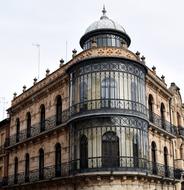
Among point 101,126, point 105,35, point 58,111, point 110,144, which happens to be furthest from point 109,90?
point 58,111

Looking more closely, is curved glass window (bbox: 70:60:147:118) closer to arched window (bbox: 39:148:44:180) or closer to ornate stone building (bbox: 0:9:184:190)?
ornate stone building (bbox: 0:9:184:190)

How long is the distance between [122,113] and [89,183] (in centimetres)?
411

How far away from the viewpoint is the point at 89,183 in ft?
70.5

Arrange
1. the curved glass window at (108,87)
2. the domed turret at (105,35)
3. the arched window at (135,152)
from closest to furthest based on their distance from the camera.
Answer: the arched window at (135,152) → the curved glass window at (108,87) → the domed turret at (105,35)

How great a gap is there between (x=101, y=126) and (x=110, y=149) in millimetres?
1319

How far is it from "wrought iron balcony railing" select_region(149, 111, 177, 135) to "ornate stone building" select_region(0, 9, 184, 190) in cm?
7

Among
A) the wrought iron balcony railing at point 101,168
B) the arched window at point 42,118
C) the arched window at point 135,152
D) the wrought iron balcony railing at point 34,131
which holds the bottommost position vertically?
the wrought iron balcony railing at point 101,168

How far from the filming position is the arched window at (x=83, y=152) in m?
22.1

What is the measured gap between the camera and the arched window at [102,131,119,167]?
21595 mm

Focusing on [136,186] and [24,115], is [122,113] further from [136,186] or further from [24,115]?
[24,115]

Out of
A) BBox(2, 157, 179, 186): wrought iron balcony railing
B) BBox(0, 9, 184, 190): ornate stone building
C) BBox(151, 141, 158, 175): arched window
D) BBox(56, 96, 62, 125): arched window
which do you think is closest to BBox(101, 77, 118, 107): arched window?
BBox(0, 9, 184, 190): ornate stone building

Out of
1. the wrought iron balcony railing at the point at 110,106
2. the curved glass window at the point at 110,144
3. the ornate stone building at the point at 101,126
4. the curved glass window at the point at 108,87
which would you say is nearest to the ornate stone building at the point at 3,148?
the ornate stone building at the point at 101,126

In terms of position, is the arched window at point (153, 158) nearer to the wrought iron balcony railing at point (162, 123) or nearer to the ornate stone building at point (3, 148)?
the wrought iron balcony railing at point (162, 123)

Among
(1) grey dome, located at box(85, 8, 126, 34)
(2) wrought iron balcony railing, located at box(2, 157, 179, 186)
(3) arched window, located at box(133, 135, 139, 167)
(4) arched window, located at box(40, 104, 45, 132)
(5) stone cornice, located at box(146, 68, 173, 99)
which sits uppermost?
(1) grey dome, located at box(85, 8, 126, 34)
